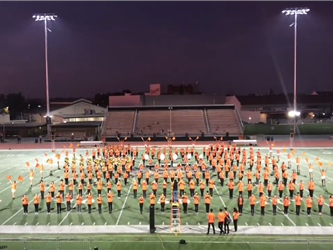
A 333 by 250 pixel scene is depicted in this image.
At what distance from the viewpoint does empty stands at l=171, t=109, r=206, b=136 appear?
4706 cm

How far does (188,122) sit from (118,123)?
9.60 meters

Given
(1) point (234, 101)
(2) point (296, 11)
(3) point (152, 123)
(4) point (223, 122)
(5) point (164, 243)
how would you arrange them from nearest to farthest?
1. (5) point (164, 243)
2. (2) point (296, 11)
3. (4) point (223, 122)
4. (3) point (152, 123)
5. (1) point (234, 101)

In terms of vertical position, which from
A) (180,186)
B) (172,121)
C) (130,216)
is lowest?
(130,216)

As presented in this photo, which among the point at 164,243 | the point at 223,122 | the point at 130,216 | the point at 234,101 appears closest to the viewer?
the point at 164,243

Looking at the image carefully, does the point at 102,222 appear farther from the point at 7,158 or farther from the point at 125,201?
the point at 7,158

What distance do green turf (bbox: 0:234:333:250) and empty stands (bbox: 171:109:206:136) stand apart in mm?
33591

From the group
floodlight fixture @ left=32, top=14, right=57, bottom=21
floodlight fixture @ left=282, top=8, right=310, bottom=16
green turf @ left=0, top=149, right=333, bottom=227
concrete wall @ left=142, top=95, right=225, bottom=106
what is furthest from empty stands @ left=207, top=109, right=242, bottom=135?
green turf @ left=0, top=149, right=333, bottom=227

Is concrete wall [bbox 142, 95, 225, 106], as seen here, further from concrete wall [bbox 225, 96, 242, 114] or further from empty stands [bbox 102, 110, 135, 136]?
empty stands [bbox 102, 110, 135, 136]

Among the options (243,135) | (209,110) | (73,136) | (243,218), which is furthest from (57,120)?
(243,218)

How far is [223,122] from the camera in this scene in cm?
4850

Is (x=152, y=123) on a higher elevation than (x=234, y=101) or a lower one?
lower

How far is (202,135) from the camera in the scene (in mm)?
44438

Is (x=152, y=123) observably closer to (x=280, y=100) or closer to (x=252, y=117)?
(x=252, y=117)

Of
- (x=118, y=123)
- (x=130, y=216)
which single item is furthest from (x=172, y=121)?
(x=130, y=216)
